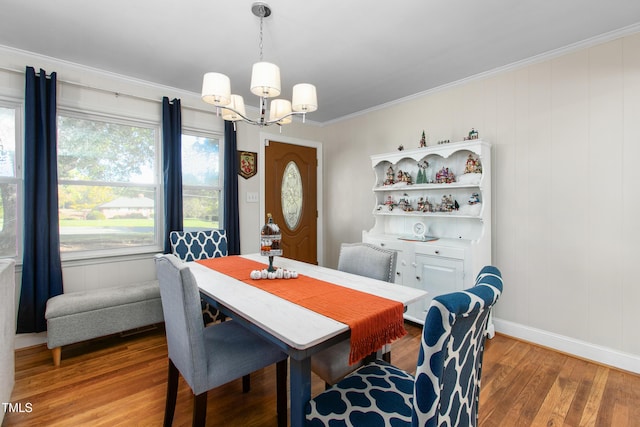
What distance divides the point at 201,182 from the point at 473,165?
286 centimetres

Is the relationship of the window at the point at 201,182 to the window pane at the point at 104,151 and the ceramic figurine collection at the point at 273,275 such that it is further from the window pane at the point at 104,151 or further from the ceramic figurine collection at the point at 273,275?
the ceramic figurine collection at the point at 273,275

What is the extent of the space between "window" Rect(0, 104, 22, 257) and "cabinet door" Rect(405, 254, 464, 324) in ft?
11.5

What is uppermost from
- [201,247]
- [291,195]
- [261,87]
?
A: [261,87]

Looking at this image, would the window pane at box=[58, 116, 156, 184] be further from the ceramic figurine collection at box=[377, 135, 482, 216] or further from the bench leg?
the ceramic figurine collection at box=[377, 135, 482, 216]

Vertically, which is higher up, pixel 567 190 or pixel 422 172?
pixel 422 172

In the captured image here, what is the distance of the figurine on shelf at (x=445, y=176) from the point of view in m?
3.05

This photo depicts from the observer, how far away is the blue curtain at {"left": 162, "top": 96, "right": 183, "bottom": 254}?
3.13m

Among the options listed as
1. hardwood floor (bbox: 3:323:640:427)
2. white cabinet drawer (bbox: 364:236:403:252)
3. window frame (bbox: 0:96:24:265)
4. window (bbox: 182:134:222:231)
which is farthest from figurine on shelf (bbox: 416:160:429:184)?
window frame (bbox: 0:96:24:265)

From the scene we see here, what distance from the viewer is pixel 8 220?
8.37ft

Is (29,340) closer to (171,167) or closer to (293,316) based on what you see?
(171,167)

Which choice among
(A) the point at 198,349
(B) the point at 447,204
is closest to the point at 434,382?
(A) the point at 198,349

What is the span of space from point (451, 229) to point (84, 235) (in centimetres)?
355

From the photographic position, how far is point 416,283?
3021 mm

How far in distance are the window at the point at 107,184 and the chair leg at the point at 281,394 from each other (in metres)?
2.21
